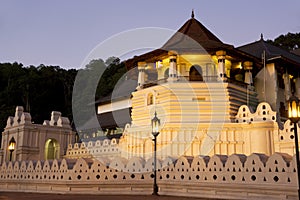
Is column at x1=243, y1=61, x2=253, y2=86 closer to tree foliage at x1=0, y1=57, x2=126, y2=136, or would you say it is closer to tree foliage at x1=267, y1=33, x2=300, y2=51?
tree foliage at x1=267, y1=33, x2=300, y2=51

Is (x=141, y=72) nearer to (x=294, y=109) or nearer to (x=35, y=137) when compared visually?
(x=35, y=137)

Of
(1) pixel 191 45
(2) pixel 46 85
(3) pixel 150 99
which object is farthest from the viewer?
(2) pixel 46 85

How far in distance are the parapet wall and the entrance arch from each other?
11749 mm

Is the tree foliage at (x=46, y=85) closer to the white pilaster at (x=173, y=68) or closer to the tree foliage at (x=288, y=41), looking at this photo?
the tree foliage at (x=288, y=41)

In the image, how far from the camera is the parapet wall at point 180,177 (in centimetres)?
1010

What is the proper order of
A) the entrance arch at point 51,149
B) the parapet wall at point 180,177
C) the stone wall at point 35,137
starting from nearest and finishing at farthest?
the parapet wall at point 180,177, the stone wall at point 35,137, the entrance arch at point 51,149

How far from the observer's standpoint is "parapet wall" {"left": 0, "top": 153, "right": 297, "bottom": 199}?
398 inches

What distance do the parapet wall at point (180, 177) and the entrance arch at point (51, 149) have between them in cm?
1175

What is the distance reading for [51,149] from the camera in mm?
28438

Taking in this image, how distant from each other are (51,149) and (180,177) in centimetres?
1884

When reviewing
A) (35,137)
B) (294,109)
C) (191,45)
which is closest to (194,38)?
(191,45)

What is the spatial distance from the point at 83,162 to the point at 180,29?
47.1ft

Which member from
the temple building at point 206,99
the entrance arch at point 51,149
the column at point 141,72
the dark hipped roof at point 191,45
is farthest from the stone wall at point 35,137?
the column at point 141,72

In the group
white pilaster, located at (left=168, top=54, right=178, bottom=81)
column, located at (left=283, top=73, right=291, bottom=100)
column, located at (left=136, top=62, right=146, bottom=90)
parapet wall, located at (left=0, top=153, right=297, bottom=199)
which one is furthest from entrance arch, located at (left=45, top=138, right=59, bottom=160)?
column, located at (left=283, top=73, right=291, bottom=100)
